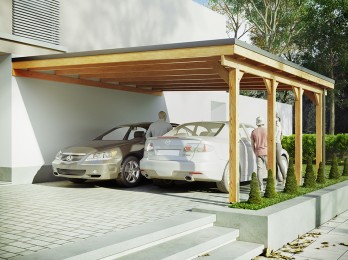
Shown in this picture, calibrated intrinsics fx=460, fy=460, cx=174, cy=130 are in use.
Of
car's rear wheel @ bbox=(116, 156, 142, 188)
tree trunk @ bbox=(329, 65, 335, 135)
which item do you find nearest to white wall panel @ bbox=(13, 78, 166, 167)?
car's rear wheel @ bbox=(116, 156, 142, 188)

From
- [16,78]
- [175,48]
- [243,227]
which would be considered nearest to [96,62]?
[175,48]

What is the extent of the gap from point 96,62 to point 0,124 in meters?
3.44

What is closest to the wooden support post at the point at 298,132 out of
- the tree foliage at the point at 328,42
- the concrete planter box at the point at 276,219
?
the concrete planter box at the point at 276,219

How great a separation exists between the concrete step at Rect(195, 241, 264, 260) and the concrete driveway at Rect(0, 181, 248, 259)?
3.90 ft

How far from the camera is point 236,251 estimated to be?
6480 mm

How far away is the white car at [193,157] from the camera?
9336 millimetres

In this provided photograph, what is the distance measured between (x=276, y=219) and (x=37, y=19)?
349 inches

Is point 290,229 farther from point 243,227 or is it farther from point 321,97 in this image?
point 321,97

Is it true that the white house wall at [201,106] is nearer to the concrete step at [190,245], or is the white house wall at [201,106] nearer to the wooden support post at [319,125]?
the wooden support post at [319,125]

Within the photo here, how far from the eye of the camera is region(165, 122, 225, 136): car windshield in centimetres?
1030

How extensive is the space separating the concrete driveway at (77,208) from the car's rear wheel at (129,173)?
9.6 inches

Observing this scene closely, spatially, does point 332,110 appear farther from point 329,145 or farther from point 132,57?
point 132,57

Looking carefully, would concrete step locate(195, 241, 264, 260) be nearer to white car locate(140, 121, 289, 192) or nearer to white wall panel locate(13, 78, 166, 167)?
white car locate(140, 121, 289, 192)

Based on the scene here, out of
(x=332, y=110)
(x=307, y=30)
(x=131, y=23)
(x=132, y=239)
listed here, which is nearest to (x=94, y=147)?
(x=132, y=239)
